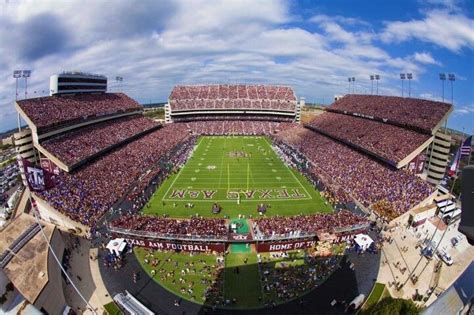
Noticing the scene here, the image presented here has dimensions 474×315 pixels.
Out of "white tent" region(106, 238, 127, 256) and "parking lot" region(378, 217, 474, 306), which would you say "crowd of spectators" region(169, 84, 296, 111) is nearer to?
"parking lot" region(378, 217, 474, 306)

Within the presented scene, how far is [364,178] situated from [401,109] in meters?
20.9

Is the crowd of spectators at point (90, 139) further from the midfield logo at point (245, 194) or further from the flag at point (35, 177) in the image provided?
the flag at point (35, 177)

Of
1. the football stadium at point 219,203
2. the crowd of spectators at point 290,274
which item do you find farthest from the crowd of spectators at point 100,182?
the crowd of spectators at point 290,274

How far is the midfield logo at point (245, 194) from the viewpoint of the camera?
35.1 metres

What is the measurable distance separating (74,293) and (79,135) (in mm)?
28743

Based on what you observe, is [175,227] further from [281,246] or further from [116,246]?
[281,246]

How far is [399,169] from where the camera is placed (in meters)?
37.1

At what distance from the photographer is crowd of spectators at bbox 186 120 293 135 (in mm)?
79000

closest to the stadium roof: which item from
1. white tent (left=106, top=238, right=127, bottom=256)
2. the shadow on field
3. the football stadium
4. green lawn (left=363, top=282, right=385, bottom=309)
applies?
the football stadium

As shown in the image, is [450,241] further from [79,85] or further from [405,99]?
[79,85]

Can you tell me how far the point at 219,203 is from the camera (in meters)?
33.3

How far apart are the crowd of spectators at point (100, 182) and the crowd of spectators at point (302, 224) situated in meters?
15.5

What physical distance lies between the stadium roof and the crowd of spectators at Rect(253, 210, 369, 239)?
1468cm

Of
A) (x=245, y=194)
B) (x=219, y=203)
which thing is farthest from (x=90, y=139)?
(x=245, y=194)
